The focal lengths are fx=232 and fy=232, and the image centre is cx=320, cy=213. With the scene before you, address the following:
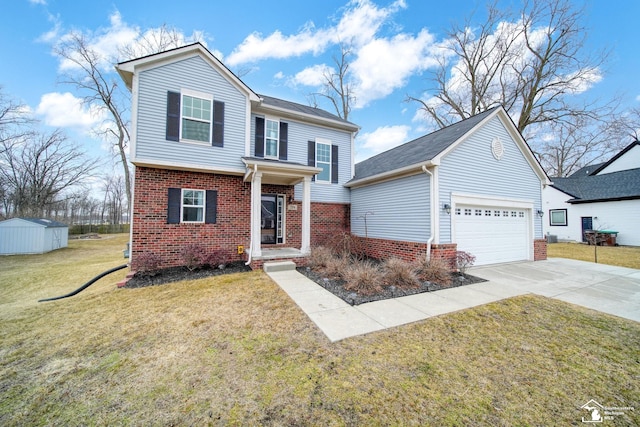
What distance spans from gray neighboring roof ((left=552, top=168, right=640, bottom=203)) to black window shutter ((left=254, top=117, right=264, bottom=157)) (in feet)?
72.4

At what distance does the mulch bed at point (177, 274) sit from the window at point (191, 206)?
159cm

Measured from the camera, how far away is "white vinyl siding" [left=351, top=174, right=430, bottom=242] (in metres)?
7.62

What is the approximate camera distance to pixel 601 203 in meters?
15.8

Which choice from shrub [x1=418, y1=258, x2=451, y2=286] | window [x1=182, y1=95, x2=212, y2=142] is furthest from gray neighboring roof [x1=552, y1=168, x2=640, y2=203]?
window [x1=182, y1=95, x2=212, y2=142]

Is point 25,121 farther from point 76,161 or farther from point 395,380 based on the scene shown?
point 395,380

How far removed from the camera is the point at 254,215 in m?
7.75

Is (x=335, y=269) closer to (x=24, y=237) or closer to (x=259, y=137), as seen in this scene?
(x=259, y=137)

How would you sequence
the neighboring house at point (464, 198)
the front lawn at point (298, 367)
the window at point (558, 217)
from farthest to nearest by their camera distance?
1. the window at point (558, 217)
2. the neighboring house at point (464, 198)
3. the front lawn at point (298, 367)

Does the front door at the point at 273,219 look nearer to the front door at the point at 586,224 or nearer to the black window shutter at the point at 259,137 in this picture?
the black window shutter at the point at 259,137

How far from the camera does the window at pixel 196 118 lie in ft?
25.3

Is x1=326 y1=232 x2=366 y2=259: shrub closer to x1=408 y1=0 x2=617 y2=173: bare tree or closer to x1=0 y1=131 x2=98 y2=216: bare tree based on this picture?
x1=408 y1=0 x2=617 y2=173: bare tree

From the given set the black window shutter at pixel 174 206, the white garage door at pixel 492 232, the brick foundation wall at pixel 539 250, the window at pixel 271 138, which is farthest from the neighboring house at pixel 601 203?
the black window shutter at pixel 174 206

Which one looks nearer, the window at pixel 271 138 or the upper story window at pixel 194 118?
the upper story window at pixel 194 118

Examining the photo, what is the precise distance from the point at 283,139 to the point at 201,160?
3404mm
